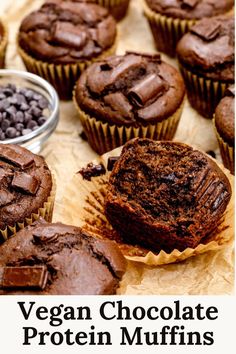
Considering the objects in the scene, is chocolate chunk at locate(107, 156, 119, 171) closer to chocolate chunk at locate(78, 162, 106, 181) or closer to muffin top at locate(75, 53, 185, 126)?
chocolate chunk at locate(78, 162, 106, 181)

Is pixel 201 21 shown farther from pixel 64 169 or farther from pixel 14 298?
pixel 14 298

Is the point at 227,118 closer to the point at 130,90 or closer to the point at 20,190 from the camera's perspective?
the point at 130,90

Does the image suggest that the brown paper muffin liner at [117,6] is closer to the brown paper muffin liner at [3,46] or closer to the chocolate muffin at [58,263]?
the brown paper muffin liner at [3,46]

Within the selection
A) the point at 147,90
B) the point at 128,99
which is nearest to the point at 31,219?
the point at 128,99

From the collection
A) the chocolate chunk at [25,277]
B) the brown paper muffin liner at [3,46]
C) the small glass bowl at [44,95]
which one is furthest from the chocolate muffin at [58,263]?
the brown paper muffin liner at [3,46]

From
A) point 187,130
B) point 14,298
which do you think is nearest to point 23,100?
point 187,130
